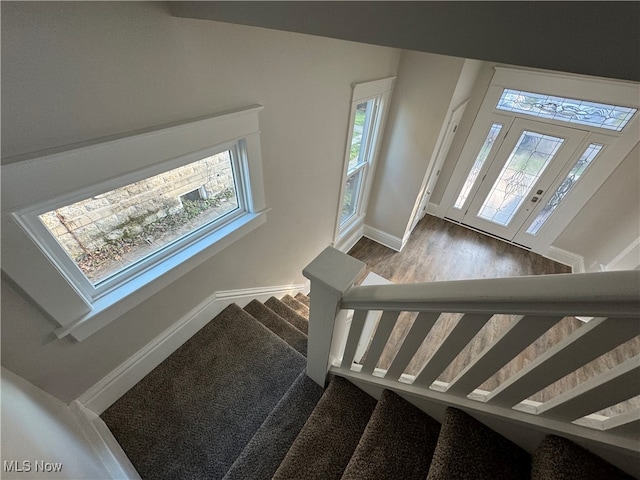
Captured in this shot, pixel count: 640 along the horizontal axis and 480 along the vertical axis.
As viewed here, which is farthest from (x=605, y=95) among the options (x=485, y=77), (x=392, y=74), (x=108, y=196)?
(x=108, y=196)

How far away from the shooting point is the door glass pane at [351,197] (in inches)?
125

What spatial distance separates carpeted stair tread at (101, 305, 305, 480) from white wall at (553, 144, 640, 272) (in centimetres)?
399

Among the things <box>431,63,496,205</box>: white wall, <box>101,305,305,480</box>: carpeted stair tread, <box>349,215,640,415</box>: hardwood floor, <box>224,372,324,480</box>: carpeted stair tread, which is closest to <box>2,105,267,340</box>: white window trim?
<box>101,305,305,480</box>: carpeted stair tread

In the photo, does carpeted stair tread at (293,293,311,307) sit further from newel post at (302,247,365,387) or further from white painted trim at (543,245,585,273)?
white painted trim at (543,245,585,273)

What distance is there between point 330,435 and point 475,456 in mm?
562

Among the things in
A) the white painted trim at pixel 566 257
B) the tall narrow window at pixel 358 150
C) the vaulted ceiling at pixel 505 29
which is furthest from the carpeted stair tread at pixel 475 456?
the white painted trim at pixel 566 257

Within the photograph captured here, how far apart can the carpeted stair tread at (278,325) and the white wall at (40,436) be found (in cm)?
116

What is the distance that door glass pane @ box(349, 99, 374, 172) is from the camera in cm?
262

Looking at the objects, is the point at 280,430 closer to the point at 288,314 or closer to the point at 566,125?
the point at 288,314

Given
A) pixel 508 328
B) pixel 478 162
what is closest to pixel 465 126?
pixel 478 162

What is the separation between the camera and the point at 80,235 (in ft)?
3.56

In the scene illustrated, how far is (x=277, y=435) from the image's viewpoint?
3.98 ft

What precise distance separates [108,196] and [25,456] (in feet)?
2.88

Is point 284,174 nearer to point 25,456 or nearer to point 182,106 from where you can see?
point 182,106
